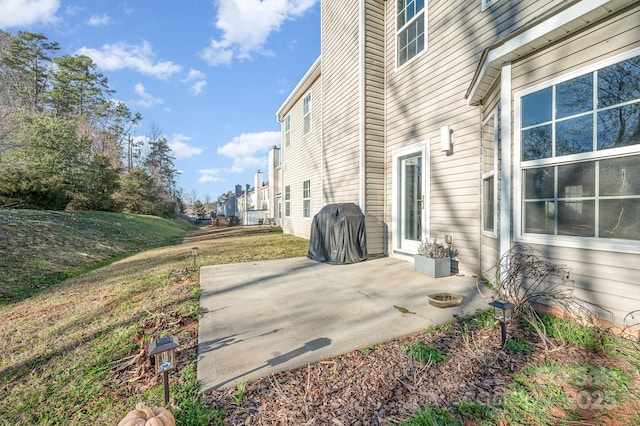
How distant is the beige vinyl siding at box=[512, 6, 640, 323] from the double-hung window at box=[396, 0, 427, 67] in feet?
9.16

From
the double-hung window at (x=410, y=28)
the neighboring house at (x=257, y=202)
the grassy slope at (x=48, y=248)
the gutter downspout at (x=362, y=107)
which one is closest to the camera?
the grassy slope at (x=48, y=248)

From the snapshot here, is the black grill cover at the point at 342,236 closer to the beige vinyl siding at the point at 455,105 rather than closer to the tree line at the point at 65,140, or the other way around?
the beige vinyl siding at the point at 455,105

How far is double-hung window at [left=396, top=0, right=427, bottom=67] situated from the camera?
4906mm

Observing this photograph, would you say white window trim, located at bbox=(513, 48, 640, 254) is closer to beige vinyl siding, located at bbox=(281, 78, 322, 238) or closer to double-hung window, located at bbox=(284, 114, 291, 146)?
beige vinyl siding, located at bbox=(281, 78, 322, 238)

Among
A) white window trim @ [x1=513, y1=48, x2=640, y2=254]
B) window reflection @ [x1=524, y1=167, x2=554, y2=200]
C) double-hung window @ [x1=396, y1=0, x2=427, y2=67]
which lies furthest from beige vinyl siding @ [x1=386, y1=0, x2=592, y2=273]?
window reflection @ [x1=524, y1=167, x2=554, y2=200]

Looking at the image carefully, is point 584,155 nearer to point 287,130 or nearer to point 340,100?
point 340,100

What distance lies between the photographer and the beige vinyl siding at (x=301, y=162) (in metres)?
8.52

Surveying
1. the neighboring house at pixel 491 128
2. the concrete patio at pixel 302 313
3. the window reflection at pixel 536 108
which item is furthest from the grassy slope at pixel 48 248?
the window reflection at pixel 536 108

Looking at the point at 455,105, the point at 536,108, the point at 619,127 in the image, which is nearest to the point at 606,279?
the point at 619,127

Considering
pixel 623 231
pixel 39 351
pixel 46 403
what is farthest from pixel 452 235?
pixel 39 351

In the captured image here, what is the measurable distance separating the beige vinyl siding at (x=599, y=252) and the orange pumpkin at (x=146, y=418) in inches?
126

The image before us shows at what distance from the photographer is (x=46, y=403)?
1.57 m

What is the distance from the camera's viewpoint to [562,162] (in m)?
2.50

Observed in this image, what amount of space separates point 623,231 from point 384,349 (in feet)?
6.99
